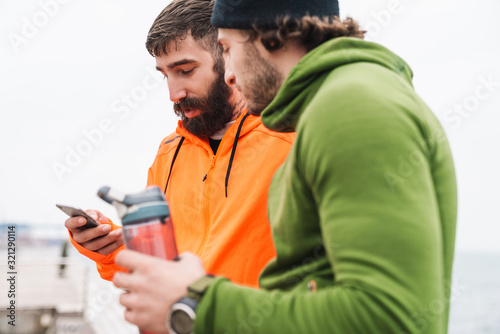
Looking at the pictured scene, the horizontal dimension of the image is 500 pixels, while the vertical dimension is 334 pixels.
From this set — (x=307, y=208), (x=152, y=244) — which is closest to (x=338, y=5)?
(x=307, y=208)

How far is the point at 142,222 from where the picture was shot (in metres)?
1.38

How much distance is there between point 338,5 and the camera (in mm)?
1646

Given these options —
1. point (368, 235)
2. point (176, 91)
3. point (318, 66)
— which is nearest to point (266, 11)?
point (318, 66)

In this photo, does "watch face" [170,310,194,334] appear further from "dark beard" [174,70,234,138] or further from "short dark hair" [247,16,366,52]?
"dark beard" [174,70,234,138]

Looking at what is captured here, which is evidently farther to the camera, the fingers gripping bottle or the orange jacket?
the orange jacket

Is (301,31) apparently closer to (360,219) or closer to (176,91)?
(360,219)

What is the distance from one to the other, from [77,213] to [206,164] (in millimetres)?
722

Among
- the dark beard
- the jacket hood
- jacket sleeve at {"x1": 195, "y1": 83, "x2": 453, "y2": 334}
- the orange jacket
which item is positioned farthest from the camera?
the dark beard

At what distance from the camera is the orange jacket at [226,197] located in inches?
84.8

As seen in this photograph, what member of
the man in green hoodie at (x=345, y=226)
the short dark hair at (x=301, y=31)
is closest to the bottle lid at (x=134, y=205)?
the man in green hoodie at (x=345, y=226)

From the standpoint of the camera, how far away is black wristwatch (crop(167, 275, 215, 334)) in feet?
3.79

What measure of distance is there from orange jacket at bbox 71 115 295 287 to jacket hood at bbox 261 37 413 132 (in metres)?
0.82

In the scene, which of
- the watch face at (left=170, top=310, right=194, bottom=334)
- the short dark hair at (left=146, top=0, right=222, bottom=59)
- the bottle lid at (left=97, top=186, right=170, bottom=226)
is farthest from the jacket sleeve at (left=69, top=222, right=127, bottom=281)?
the watch face at (left=170, top=310, right=194, bottom=334)

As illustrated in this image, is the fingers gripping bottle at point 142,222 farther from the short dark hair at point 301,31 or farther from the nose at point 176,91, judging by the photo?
the nose at point 176,91
